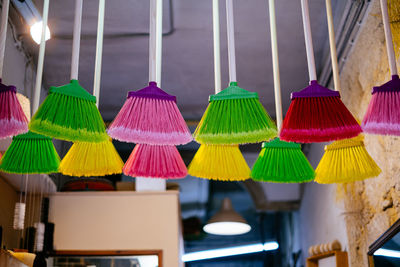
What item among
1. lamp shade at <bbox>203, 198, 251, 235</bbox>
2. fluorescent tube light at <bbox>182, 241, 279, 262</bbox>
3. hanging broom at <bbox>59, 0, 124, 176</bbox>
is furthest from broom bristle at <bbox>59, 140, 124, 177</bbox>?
fluorescent tube light at <bbox>182, 241, 279, 262</bbox>

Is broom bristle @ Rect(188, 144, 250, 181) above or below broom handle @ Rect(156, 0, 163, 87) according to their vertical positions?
below

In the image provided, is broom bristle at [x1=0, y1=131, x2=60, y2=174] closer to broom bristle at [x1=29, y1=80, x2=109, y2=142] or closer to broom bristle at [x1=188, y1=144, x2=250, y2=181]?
broom bristle at [x1=29, y1=80, x2=109, y2=142]

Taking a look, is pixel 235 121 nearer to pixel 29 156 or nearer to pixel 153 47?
pixel 153 47

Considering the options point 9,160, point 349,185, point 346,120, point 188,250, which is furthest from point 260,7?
point 188,250

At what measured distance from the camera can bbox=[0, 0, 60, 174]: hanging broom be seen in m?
1.61

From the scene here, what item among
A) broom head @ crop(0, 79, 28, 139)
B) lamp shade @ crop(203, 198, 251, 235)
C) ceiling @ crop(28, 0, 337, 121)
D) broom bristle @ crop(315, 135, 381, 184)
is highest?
ceiling @ crop(28, 0, 337, 121)

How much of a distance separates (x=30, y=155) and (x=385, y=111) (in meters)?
1.13

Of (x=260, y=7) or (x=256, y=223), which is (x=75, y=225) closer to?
(x=260, y=7)

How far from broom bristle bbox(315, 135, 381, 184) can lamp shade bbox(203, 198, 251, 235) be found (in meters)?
2.91

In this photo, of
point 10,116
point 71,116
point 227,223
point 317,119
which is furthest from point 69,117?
point 227,223

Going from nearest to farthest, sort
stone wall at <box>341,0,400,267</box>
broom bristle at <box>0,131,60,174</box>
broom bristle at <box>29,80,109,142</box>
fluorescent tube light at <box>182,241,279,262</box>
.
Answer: broom bristle at <box>29,80,109,142</box>
broom bristle at <box>0,131,60,174</box>
stone wall at <box>341,0,400,267</box>
fluorescent tube light at <box>182,241,279,262</box>

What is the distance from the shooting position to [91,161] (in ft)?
5.42

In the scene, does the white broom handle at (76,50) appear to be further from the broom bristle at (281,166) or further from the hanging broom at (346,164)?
the hanging broom at (346,164)

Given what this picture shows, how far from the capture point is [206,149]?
171cm
